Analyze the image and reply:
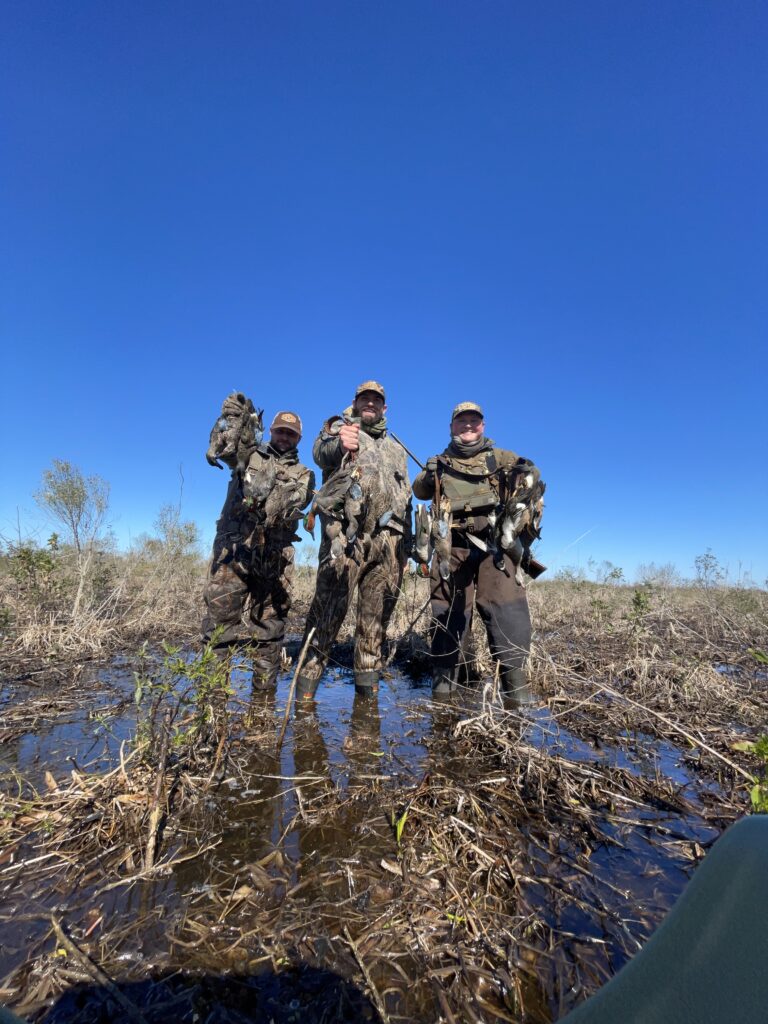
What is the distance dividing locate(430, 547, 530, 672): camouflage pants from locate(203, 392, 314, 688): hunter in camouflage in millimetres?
1671

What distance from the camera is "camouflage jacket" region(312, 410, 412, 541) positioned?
14.7 feet

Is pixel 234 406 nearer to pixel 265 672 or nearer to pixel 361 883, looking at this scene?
pixel 265 672

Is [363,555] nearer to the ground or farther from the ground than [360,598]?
farther from the ground

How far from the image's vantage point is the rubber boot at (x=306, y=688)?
429 cm

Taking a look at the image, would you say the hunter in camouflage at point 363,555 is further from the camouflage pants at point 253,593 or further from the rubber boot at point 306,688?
the camouflage pants at point 253,593

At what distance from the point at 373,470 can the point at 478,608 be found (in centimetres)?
181

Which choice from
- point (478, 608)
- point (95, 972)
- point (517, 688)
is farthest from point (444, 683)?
point (95, 972)

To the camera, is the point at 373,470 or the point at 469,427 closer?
the point at 373,470

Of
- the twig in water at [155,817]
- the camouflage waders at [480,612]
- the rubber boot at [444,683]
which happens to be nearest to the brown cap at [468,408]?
the camouflage waders at [480,612]

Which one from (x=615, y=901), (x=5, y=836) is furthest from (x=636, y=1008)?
(x=5, y=836)

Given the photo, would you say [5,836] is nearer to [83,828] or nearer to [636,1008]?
[83,828]

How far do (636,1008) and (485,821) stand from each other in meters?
1.73

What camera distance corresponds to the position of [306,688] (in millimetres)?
4320

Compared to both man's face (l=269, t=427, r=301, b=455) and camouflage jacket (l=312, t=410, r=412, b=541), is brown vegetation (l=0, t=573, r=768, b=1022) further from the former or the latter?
man's face (l=269, t=427, r=301, b=455)
